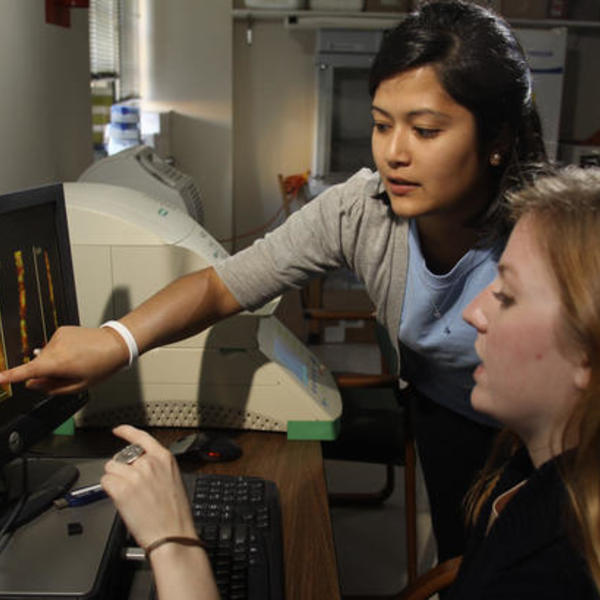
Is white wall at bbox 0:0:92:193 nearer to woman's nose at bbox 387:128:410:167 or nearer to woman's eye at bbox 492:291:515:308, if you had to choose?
woman's nose at bbox 387:128:410:167

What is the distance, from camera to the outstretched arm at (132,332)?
1.05 m

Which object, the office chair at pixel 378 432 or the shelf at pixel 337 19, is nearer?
the office chair at pixel 378 432

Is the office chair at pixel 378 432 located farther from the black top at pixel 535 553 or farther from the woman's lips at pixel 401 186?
the black top at pixel 535 553

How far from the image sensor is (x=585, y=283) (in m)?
0.71

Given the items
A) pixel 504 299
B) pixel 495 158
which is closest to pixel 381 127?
pixel 495 158

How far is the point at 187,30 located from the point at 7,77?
310cm

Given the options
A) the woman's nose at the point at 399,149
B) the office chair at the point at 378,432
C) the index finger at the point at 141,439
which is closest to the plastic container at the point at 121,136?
the office chair at the point at 378,432

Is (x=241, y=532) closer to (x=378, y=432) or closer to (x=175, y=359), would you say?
(x=175, y=359)

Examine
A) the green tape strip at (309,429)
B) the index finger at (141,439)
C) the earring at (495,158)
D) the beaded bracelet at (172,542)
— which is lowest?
the green tape strip at (309,429)

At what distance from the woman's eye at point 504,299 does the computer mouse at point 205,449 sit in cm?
58

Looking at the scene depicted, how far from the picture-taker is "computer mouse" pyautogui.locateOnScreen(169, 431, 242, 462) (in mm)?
1235

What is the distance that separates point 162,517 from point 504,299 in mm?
402

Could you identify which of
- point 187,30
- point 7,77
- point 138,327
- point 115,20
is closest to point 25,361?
point 138,327

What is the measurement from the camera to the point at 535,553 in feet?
2.38
